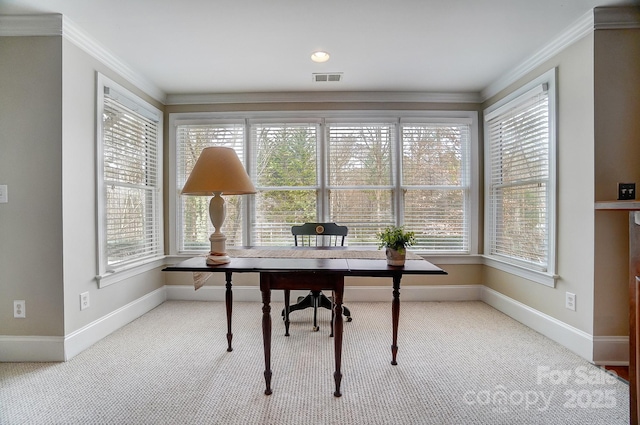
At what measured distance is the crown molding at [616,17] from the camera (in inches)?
78.7

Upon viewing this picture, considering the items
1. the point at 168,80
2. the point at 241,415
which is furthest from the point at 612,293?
the point at 168,80

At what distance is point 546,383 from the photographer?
182 cm

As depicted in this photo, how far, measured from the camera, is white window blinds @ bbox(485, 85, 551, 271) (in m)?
2.53

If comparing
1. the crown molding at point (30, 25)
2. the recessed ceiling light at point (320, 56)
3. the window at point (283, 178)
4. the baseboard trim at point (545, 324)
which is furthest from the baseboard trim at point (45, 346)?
the baseboard trim at point (545, 324)

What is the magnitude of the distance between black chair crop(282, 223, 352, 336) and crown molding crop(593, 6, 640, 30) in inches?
95.8

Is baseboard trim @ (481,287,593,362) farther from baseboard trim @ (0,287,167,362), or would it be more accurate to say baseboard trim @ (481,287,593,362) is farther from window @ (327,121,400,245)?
baseboard trim @ (0,287,167,362)

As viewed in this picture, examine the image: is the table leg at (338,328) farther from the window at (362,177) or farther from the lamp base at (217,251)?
the window at (362,177)

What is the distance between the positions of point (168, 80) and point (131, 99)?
0.44m

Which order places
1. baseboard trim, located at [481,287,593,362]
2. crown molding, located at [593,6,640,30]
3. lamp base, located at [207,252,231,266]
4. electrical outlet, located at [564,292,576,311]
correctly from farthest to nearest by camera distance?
electrical outlet, located at [564,292,576,311] < baseboard trim, located at [481,287,593,362] < crown molding, located at [593,6,640,30] < lamp base, located at [207,252,231,266]

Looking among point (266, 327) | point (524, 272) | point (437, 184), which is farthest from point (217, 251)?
point (524, 272)

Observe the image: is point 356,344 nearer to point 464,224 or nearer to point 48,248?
point 464,224

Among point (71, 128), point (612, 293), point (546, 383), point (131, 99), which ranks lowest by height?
point (546, 383)

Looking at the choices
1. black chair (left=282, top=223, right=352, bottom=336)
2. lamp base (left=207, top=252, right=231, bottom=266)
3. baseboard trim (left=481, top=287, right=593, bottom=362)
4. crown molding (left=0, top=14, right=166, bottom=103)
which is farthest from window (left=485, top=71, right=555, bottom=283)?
crown molding (left=0, top=14, right=166, bottom=103)

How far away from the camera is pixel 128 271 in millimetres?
2793
